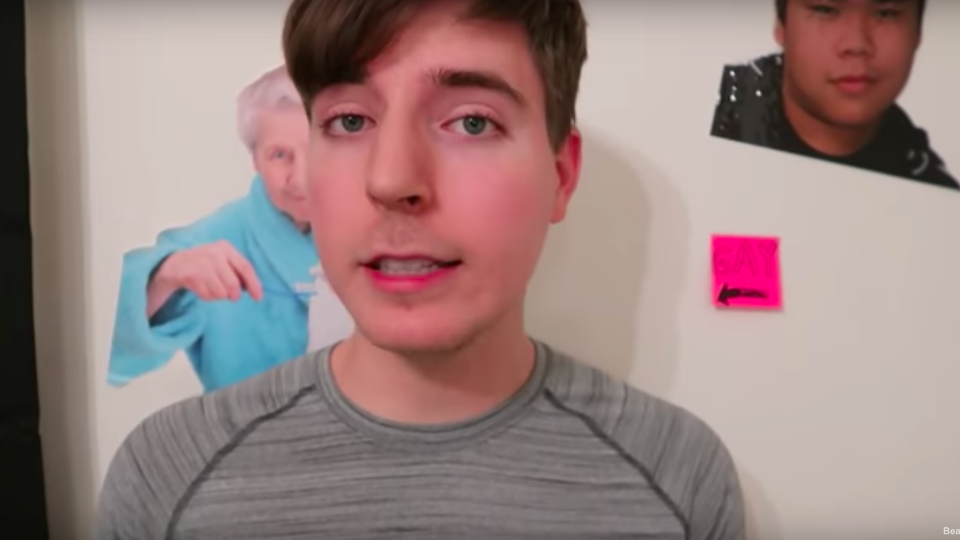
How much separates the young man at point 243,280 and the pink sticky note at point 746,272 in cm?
46

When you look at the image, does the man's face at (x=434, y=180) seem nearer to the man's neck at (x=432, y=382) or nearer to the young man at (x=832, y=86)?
the man's neck at (x=432, y=382)

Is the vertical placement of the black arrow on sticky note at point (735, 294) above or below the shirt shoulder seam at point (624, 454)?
above

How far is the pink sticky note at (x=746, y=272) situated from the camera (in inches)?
38.0

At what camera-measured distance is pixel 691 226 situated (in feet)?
3.18

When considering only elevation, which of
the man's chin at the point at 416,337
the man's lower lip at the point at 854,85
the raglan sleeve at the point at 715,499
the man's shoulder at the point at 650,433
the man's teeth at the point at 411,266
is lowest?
the raglan sleeve at the point at 715,499

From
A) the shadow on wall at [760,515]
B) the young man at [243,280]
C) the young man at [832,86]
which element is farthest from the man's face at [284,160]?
the shadow on wall at [760,515]

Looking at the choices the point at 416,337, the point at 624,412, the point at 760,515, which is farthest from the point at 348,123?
the point at 760,515

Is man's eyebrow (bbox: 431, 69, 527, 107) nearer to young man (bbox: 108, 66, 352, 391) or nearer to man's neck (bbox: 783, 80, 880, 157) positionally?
A: young man (bbox: 108, 66, 352, 391)

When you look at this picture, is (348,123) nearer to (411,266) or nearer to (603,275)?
(411,266)

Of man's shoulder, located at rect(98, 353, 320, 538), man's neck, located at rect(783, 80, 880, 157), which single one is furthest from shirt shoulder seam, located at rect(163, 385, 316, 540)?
man's neck, located at rect(783, 80, 880, 157)

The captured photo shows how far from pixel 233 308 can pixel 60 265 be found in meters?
0.23

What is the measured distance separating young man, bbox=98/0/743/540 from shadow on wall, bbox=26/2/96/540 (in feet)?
0.57

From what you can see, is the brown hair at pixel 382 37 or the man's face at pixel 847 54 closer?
the brown hair at pixel 382 37

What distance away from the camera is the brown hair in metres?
0.72
